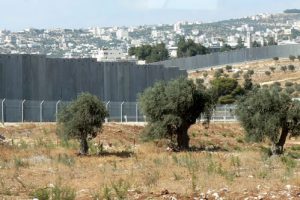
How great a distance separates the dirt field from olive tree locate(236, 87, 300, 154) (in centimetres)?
152

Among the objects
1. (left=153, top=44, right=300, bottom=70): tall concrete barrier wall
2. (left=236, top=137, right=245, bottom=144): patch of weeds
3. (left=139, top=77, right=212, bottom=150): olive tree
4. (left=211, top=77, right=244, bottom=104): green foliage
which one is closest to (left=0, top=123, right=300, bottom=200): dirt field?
(left=139, top=77, right=212, bottom=150): olive tree

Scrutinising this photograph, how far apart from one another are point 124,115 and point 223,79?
42.8 meters

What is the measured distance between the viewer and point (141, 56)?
164 m

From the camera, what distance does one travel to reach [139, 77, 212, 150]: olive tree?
42031mm

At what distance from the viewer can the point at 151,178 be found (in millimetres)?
23859

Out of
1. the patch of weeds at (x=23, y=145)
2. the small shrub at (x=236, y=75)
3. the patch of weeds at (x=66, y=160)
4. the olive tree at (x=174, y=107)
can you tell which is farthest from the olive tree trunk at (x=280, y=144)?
the small shrub at (x=236, y=75)

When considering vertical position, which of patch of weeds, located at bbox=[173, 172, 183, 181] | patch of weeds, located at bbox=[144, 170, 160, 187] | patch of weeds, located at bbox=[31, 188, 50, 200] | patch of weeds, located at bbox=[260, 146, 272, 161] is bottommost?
patch of weeds, located at bbox=[260, 146, 272, 161]

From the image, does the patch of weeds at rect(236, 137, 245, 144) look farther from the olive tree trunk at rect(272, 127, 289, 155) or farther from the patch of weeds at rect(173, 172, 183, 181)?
the patch of weeds at rect(173, 172, 183, 181)

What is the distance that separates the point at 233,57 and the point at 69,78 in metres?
67.0

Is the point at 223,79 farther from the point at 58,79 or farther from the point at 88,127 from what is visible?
the point at 88,127

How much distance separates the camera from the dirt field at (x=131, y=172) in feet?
68.8

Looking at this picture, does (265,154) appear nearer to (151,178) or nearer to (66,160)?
(66,160)

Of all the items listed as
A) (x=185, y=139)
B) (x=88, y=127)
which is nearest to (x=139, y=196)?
(x=88, y=127)

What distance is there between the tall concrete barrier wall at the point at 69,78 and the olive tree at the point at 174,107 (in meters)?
15.1
